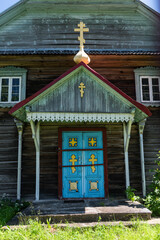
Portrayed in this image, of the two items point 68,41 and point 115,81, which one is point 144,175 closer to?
point 115,81

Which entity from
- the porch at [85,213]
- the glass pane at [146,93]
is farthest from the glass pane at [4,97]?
the glass pane at [146,93]

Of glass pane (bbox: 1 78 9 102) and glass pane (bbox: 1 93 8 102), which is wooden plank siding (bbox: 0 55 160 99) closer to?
glass pane (bbox: 1 78 9 102)

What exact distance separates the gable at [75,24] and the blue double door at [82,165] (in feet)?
12.6

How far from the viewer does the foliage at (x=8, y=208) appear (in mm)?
5467

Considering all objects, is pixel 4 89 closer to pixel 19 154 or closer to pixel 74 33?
pixel 19 154

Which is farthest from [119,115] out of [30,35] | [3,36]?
[3,36]

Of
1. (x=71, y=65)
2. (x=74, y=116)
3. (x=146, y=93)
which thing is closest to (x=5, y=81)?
(x=71, y=65)

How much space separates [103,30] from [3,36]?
160 inches

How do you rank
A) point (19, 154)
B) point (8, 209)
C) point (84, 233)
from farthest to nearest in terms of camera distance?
point (19, 154)
point (8, 209)
point (84, 233)

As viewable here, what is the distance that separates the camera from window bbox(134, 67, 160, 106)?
28.0 ft

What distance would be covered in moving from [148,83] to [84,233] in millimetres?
6016

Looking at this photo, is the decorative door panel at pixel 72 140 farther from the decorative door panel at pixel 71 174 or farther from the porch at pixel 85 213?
the porch at pixel 85 213

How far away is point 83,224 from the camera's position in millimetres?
4887

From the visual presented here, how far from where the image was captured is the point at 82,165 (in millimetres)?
7441
